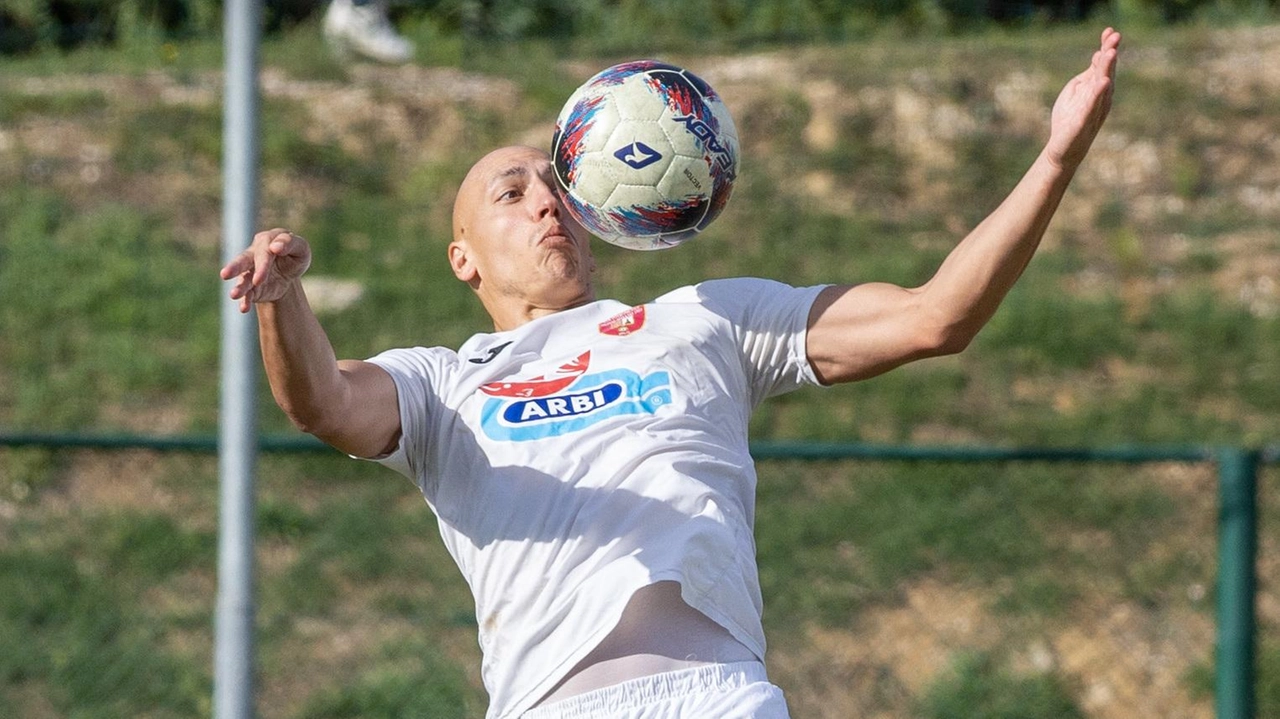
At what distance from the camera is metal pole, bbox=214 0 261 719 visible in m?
4.67

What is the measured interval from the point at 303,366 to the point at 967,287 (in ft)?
3.77

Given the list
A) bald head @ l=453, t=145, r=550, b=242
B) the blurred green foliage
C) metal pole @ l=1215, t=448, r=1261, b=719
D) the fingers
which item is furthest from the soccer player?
the blurred green foliage

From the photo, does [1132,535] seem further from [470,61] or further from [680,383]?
[470,61]

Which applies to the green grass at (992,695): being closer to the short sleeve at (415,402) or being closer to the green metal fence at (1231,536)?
the green metal fence at (1231,536)

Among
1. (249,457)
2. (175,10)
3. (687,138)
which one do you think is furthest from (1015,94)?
(687,138)

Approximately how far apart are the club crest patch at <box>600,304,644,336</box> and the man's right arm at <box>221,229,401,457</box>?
42cm

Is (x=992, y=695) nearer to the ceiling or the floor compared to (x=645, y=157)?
Result: nearer to the floor

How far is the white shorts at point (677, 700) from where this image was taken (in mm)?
2969

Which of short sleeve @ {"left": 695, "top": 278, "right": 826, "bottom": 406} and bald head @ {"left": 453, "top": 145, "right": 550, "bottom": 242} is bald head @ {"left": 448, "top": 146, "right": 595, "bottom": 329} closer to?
bald head @ {"left": 453, "top": 145, "right": 550, "bottom": 242}

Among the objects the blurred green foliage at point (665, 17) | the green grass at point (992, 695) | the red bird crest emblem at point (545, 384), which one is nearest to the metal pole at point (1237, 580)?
the green grass at point (992, 695)

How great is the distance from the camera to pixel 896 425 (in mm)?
7637

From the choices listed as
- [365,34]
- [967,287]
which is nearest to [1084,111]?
[967,287]

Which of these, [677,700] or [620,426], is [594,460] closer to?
[620,426]

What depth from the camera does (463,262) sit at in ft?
11.7
